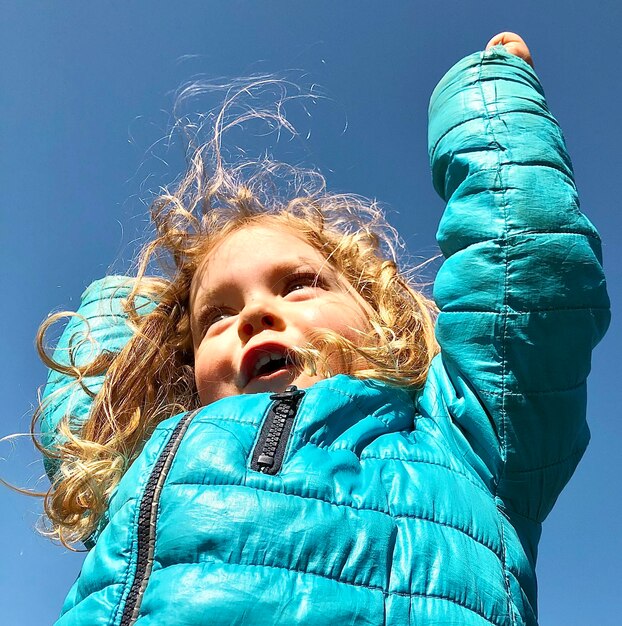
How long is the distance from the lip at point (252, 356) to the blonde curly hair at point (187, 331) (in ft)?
0.20

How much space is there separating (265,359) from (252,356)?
4 centimetres

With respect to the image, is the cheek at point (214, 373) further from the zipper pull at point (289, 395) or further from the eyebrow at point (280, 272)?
the zipper pull at point (289, 395)

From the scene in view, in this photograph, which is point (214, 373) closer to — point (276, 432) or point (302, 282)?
point (302, 282)

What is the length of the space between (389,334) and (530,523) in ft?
2.12

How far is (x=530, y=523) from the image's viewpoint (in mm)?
1363

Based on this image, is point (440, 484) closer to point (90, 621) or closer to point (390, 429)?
point (390, 429)

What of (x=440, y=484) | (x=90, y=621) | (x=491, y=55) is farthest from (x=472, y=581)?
(x=491, y=55)

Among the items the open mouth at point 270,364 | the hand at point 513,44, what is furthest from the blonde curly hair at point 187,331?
the hand at point 513,44

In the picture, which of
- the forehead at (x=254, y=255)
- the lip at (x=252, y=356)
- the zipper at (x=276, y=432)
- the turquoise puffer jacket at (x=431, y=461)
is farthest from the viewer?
the forehead at (x=254, y=255)

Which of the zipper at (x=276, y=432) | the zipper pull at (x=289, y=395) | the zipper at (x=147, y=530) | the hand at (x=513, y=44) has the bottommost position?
the zipper at (x=147, y=530)

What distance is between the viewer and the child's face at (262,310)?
65.8 inches

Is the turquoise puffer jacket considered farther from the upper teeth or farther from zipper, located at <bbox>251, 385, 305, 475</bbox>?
the upper teeth

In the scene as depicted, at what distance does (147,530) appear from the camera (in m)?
1.12

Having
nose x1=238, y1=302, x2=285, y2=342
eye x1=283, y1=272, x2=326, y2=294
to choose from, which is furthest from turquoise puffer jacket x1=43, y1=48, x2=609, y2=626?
eye x1=283, y1=272, x2=326, y2=294
